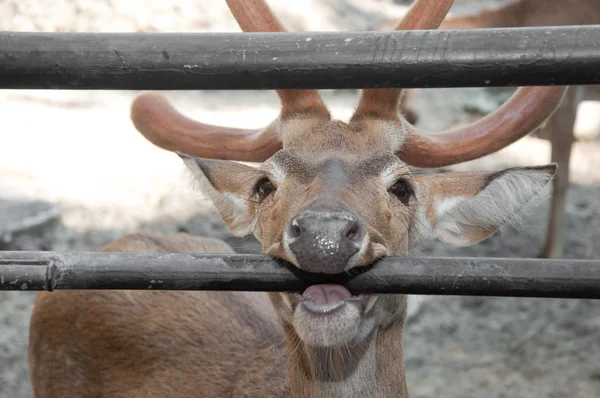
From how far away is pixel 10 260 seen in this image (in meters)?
2.04

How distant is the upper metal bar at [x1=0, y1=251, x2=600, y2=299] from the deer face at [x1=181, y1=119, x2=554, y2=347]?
0.21 m

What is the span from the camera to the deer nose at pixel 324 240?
2.26m

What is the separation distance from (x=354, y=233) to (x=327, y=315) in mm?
280

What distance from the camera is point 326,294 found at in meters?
2.46

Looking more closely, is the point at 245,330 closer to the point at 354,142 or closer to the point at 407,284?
the point at 354,142

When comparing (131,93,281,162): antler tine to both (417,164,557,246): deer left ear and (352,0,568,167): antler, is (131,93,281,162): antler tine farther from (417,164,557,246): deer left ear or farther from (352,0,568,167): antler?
(417,164,557,246): deer left ear

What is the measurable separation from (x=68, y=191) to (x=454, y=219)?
4964 millimetres

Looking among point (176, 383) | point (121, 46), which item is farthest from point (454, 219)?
point (121, 46)

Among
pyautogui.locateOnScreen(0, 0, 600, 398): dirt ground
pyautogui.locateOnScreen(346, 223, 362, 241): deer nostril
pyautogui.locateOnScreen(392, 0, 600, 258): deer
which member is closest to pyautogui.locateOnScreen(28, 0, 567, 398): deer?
pyautogui.locateOnScreen(346, 223, 362, 241): deer nostril

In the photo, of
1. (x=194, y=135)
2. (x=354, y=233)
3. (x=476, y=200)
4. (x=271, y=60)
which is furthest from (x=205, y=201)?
(x=271, y=60)

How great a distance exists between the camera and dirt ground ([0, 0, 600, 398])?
18.6 ft

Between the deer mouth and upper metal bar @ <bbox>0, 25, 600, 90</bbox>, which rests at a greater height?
upper metal bar @ <bbox>0, 25, 600, 90</bbox>

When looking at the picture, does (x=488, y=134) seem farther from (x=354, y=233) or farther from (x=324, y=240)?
(x=324, y=240)

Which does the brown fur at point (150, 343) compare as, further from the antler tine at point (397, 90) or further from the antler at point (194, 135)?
the antler tine at point (397, 90)
